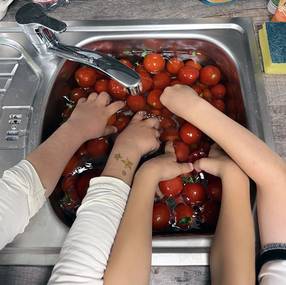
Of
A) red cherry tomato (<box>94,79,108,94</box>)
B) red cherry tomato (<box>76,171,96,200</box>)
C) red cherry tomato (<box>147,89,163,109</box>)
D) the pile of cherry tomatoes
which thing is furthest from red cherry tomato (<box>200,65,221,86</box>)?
red cherry tomato (<box>76,171,96,200</box>)

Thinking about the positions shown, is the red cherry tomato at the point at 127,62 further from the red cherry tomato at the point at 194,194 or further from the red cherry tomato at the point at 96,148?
the red cherry tomato at the point at 194,194

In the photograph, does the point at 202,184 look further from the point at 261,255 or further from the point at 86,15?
the point at 86,15

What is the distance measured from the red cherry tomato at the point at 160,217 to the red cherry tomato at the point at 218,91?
0.28m

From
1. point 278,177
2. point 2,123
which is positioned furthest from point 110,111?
point 278,177

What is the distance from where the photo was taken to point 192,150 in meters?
0.78

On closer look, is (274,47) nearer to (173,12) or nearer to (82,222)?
(173,12)

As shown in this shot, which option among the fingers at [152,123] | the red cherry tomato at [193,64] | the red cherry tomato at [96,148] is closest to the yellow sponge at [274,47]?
the red cherry tomato at [193,64]

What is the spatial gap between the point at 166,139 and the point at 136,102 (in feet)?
0.34

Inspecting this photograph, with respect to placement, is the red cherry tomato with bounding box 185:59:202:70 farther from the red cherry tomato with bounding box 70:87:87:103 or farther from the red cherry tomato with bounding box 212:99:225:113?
the red cherry tomato with bounding box 70:87:87:103

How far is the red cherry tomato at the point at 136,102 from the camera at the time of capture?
2.68ft

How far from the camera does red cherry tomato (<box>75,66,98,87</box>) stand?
83 centimetres

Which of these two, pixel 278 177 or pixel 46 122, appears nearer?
pixel 278 177

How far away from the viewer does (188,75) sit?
820 millimetres

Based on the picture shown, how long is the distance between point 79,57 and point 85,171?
23 centimetres
